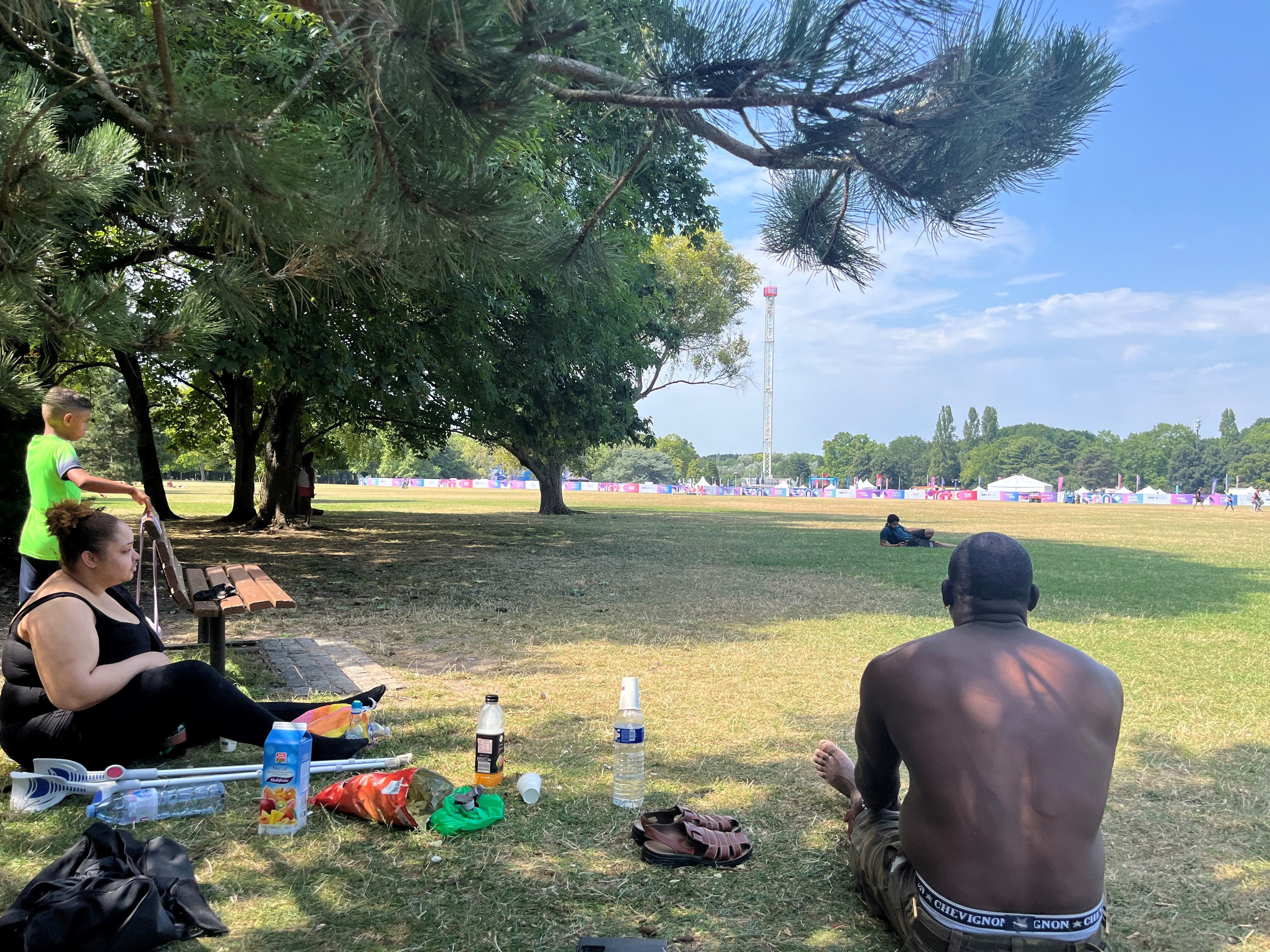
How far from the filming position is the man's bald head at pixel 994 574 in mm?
2371

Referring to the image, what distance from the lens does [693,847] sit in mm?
3211

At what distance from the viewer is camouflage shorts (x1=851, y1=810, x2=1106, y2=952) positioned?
2.13 metres

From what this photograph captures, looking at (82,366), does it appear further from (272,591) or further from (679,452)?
(679,452)

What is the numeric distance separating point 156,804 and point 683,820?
82.7 inches

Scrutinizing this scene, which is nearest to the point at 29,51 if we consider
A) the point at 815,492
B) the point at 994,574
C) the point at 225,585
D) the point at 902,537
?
the point at 225,585

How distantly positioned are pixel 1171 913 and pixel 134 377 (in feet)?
56.4

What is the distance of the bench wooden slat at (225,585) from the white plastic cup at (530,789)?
2014 mm

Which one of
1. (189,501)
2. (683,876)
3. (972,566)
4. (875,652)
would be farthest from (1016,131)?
(189,501)

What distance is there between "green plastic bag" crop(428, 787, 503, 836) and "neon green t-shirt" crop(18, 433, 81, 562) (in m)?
3.38

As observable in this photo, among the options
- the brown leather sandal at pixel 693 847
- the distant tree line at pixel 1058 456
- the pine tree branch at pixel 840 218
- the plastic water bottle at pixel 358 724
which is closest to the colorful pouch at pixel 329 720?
the plastic water bottle at pixel 358 724

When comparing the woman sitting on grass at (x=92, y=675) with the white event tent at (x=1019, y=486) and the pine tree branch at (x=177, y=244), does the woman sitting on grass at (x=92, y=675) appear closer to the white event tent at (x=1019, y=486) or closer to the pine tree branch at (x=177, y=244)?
the pine tree branch at (x=177, y=244)

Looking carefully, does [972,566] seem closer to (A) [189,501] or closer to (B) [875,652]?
(B) [875,652]

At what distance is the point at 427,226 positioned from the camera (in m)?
2.87

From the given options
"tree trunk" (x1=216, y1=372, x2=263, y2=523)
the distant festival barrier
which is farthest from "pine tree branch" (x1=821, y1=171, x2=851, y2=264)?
the distant festival barrier
